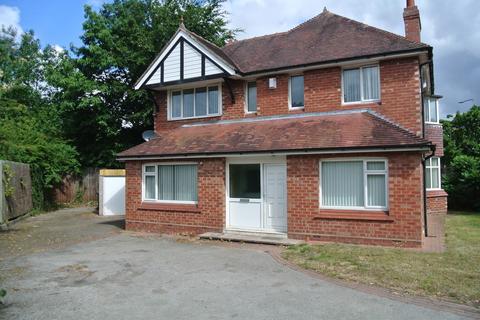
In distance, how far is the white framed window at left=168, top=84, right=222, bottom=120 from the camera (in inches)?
648

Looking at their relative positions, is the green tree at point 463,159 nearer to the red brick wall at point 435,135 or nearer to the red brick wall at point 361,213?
the red brick wall at point 435,135

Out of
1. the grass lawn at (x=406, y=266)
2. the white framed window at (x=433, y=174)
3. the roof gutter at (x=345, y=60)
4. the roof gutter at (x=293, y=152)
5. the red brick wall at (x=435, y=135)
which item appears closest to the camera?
the grass lawn at (x=406, y=266)

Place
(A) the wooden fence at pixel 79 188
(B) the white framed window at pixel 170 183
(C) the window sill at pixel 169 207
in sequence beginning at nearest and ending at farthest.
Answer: (C) the window sill at pixel 169 207 < (B) the white framed window at pixel 170 183 < (A) the wooden fence at pixel 79 188

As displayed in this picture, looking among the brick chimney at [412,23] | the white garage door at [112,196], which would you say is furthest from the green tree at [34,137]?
the brick chimney at [412,23]

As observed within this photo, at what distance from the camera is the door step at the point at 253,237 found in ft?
38.7

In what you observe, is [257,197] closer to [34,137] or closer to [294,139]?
[294,139]

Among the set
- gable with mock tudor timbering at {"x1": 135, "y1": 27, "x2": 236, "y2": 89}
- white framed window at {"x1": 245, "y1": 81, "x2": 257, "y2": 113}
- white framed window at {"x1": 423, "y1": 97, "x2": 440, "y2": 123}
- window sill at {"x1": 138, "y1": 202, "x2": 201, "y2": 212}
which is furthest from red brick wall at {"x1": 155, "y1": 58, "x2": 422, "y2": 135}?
white framed window at {"x1": 423, "y1": 97, "x2": 440, "y2": 123}

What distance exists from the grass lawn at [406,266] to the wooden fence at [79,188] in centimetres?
1739

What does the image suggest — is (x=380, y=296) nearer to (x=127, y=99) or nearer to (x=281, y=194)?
(x=281, y=194)

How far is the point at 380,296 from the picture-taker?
22.8ft

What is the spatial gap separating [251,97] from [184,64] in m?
2.96

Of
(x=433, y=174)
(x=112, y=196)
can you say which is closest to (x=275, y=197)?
(x=112, y=196)

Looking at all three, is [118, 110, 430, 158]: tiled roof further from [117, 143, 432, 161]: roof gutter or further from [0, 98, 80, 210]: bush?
[0, 98, 80, 210]: bush

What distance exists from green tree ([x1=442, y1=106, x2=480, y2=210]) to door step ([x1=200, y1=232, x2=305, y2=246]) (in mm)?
13916
